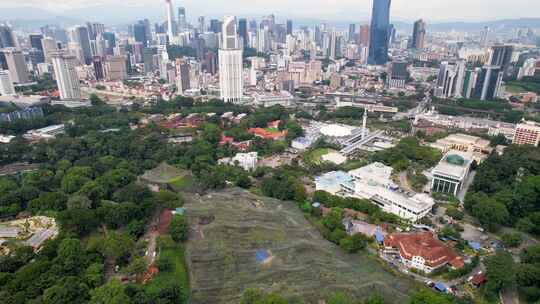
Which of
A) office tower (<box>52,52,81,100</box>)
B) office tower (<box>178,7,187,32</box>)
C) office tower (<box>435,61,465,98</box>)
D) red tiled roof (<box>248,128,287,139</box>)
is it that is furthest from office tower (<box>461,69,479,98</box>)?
office tower (<box>178,7,187,32</box>)

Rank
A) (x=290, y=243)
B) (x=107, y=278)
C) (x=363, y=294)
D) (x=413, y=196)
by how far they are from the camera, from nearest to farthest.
A: (x=363, y=294), (x=107, y=278), (x=290, y=243), (x=413, y=196)

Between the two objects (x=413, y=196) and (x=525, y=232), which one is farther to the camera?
(x=413, y=196)

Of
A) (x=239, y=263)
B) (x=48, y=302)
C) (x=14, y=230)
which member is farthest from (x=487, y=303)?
(x=14, y=230)

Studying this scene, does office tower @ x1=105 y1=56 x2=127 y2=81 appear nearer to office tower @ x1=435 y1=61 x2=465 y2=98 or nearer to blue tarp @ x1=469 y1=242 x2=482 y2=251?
office tower @ x1=435 y1=61 x2=465 y2=98

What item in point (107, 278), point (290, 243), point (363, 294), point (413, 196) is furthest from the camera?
point (413, 196)

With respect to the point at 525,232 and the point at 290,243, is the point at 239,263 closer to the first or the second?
the point at 290,243

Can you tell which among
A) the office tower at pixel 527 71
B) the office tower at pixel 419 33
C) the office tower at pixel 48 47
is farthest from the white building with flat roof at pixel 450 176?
the office tower at pixel 419 33

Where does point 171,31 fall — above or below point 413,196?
above
